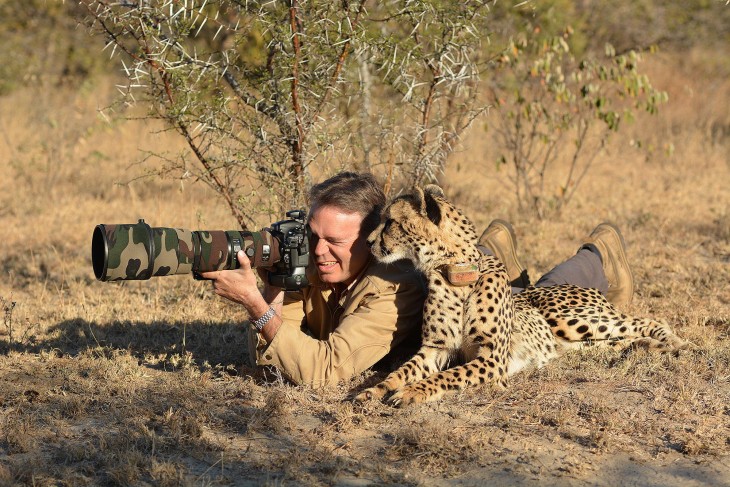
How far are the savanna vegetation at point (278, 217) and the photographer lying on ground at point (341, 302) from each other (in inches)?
6.0

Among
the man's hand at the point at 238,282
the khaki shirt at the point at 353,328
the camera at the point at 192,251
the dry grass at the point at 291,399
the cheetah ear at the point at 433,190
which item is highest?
the cheetah ear at the point at 433,190

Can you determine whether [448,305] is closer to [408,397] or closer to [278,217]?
[408,397]

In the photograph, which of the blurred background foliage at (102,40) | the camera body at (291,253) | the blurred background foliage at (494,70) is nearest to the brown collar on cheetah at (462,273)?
the camera body at (291,253)

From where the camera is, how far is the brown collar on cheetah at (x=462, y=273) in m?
4.24

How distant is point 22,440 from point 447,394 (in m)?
1.72

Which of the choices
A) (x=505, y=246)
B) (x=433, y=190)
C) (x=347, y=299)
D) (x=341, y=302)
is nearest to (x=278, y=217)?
(x=505, y=246)

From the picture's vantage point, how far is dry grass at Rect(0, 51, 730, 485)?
11.1 ft

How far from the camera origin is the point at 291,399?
13.5 ft

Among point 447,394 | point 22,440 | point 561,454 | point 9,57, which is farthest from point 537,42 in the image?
point 9,57

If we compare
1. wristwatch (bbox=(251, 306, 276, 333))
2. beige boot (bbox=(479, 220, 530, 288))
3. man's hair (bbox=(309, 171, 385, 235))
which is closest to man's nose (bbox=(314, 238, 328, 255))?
man's hair (bbox=(309, 171, 385, 235))

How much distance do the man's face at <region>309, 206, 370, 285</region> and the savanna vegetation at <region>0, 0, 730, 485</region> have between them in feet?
1.75

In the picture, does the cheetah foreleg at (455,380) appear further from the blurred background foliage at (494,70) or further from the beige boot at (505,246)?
the blurred background foliage at (494,70)

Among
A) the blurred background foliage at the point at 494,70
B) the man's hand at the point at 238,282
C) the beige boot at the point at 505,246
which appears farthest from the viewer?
the beige boot at the point at 505,246

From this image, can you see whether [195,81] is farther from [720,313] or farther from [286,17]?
[720,313]
